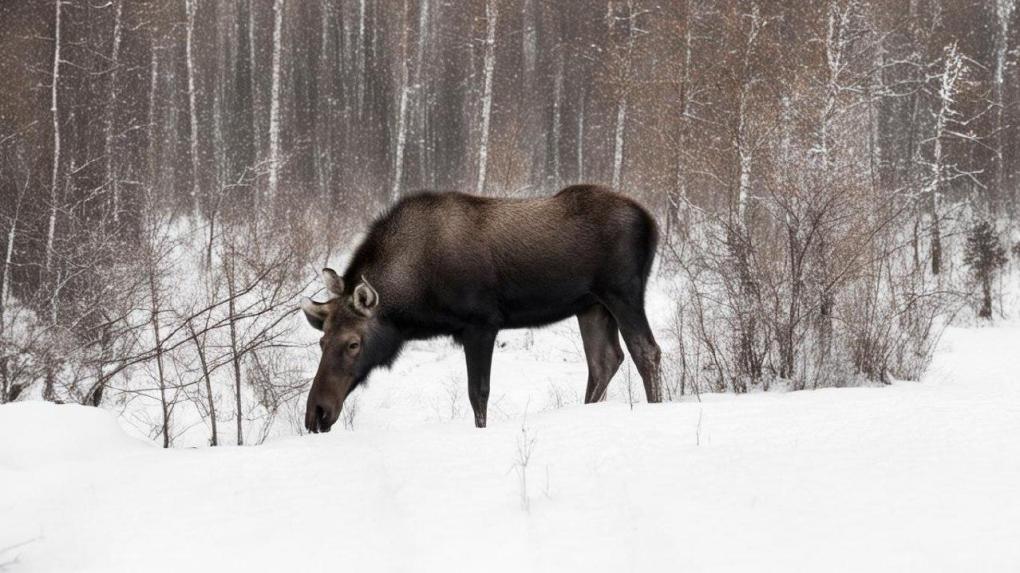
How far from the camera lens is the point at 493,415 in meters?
9.09

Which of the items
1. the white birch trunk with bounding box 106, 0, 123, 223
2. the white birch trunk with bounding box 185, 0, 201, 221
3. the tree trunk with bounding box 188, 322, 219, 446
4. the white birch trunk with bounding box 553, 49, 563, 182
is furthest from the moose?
the white birch trunk with bounding box 553, 49, 563, 182

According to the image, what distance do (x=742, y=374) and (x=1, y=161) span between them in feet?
35.9

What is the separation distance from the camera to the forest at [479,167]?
7.65m

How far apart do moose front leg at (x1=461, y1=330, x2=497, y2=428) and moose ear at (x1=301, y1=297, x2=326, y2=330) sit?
1.09 meters

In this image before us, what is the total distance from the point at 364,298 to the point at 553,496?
321 centimetres

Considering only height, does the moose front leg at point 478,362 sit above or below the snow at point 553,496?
above

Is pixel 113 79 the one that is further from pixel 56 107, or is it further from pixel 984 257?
pixel 984 257

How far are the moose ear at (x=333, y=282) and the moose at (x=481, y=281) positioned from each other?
11mm

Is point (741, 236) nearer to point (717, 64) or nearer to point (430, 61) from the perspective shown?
point (717, 64)

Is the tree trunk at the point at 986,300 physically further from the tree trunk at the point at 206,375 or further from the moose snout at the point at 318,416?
the tree trunk at the point at 206,375

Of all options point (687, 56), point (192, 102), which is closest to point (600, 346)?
point (687, 56)

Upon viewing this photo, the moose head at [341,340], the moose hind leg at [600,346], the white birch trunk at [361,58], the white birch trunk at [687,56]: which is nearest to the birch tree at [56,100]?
Answer: the moose head at [341,340]

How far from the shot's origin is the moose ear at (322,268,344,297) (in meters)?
6.09

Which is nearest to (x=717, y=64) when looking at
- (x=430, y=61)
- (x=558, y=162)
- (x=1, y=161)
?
(x=558, y=162)
